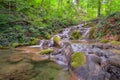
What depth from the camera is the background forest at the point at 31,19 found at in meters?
13.9

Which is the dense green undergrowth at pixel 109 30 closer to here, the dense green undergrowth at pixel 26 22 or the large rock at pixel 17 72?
the dense green undergrowth at pixel 26 22

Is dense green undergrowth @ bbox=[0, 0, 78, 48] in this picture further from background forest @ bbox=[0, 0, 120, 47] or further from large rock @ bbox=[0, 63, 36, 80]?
large rock @ bbox=[0, 63, 36, 80]

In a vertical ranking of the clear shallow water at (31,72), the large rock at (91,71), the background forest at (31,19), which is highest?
the background forest at (31,19)

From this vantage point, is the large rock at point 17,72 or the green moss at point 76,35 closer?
the large rock at point 17,72

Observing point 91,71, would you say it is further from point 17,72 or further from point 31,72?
point 17,72

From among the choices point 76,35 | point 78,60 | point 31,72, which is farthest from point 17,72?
point 76,35

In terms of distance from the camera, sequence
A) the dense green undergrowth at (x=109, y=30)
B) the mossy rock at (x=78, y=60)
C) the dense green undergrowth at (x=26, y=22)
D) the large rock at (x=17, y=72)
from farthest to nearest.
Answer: the dense green undergrowth at (x=26, y=22), the dense green undergrowth at (x=109, y=30), the mossy rock at (x=78, y=60), the large rock at (x=17, y=72)

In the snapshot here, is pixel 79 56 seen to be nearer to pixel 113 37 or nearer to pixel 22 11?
pixel 113 37

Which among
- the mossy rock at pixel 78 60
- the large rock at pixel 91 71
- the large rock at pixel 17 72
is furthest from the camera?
the mossy rock at pixel 78 60

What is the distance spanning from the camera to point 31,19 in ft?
58.6

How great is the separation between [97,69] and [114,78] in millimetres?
621

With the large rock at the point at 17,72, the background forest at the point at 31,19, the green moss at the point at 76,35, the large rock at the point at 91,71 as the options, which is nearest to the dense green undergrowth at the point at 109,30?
the green moss at the point at 76,35

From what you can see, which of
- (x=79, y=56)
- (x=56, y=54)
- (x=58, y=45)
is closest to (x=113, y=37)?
(x=58, y=45)

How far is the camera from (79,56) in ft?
19.2
